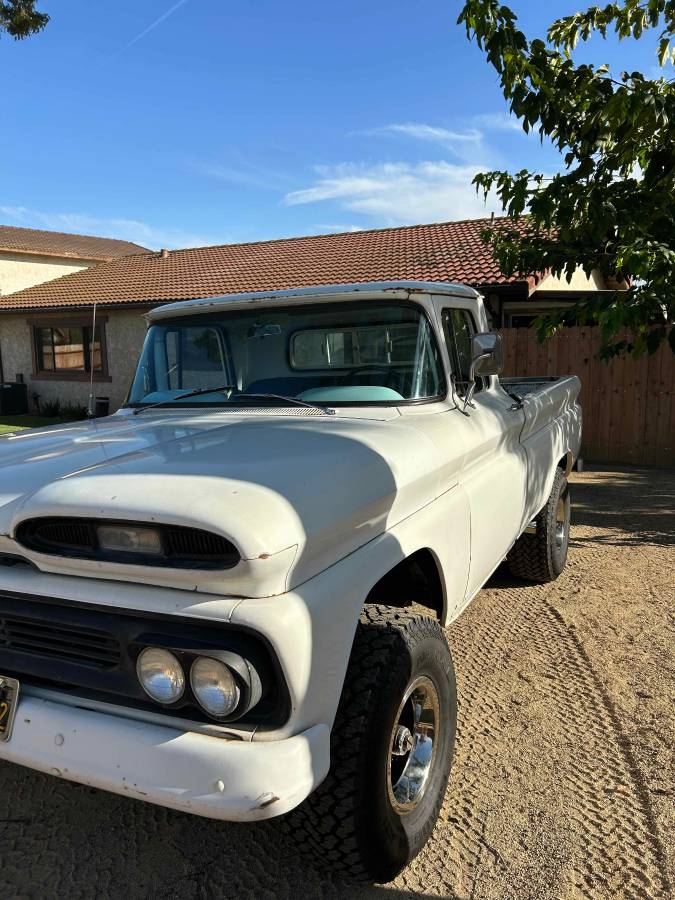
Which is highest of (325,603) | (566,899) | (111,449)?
(111,449)

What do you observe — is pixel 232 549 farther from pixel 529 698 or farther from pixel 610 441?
pixel 610 441

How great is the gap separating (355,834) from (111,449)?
58.5 inches

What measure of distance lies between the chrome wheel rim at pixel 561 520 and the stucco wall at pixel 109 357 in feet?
39.5

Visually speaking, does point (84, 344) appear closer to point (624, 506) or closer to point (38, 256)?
point (38, 256)

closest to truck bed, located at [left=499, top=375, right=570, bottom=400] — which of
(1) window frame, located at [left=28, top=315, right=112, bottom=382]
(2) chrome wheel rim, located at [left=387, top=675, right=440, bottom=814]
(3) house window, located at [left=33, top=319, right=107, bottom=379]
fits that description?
(2) chrome wheel rim, located at [left=387, top=675, right=440, bottom=814]

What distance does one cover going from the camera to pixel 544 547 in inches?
178

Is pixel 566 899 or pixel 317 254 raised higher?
pixel 317 254

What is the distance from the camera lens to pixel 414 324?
3078mm

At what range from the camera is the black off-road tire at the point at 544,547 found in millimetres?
4449

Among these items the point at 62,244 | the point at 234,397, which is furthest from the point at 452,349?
the point at 62,244

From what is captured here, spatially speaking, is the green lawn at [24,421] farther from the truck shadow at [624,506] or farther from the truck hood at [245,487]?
the truck hood at [245,487]

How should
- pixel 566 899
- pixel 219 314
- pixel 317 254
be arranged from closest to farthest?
pixel 566 899 → pixel 219 314 → pixel 317 254

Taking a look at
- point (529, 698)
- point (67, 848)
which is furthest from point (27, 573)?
point (529, 698)

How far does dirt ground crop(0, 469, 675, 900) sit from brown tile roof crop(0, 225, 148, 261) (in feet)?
75.2
